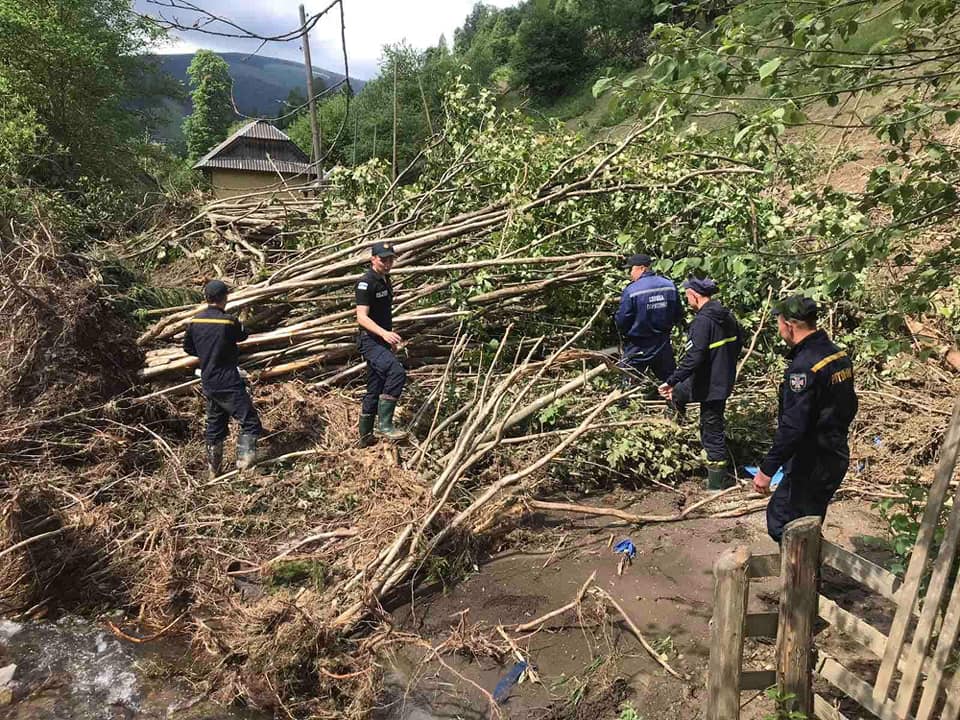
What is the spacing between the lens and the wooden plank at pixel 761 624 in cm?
253

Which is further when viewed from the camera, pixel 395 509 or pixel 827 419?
pixel 395 509

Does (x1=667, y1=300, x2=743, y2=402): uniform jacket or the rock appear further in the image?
(x1=667, y1=300, x2=743, y2=402): uniform jacket

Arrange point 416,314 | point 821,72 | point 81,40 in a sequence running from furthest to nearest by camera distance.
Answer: point 81,40
point 416,314
point 821,72

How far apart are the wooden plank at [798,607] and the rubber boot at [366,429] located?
11.9 feet

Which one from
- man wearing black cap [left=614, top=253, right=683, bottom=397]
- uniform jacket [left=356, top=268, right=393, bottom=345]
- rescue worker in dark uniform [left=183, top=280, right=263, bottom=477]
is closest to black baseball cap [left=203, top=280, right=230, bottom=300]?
rescue worker in dark uniform [left=183, top=280, right=263, bottom=477]

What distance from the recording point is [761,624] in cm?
255

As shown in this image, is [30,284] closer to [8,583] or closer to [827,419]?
[8,583]

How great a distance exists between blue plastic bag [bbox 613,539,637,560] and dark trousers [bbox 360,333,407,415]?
2.07 meters

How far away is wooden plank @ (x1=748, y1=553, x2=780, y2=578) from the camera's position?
2525 mm

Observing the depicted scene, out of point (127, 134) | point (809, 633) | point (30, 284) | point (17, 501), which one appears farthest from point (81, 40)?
point (809, 633)

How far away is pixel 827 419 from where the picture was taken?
3.20 metres

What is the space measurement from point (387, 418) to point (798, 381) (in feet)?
10.5

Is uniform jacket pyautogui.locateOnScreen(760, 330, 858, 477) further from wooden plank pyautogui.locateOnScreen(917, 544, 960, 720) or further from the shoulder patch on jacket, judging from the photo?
wooden plank pyautogui.locateOnScreen(917, 544, 960, 720)

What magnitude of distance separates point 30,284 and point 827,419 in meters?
5.87
